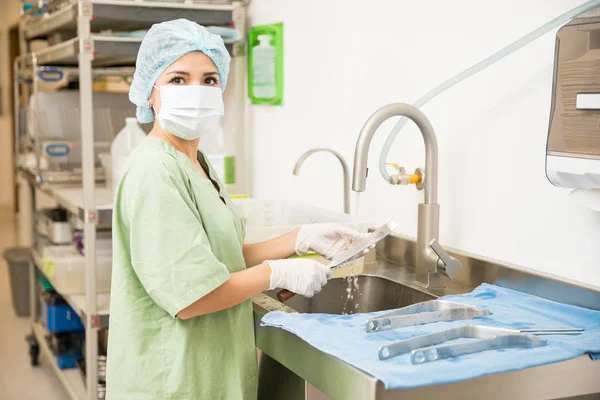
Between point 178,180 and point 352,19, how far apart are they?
1198mm

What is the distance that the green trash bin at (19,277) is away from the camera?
189 inches

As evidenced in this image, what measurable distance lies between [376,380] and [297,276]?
47 centimetres

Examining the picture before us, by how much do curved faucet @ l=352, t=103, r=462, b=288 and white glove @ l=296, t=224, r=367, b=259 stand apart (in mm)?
178

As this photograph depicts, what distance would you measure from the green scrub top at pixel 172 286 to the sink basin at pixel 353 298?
374 mm

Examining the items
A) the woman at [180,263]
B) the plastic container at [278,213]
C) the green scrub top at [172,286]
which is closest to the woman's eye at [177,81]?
the woman at [180,263]

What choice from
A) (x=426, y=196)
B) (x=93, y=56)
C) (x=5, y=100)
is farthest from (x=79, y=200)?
(x=5, y=100)

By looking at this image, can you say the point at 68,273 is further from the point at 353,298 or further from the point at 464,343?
the point at 464,343

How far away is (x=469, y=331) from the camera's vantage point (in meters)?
1.41

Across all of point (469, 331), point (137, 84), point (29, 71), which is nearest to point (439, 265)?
point (469, 331)

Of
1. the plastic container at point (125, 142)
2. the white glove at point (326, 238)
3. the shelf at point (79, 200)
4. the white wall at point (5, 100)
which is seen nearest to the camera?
the white glove at point (326, 238)

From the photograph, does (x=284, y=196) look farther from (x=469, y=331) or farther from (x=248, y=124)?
(x=469, y=331)

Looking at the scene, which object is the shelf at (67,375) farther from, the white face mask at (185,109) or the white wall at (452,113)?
the white face mask at (185,109)

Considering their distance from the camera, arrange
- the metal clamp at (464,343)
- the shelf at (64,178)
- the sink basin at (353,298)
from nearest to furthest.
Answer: the metal clamp at (464,343) → the sink basin at (353,298) → the shelf at (64,178)

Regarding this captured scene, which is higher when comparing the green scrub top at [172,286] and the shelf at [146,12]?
the shelf at [146,12]
